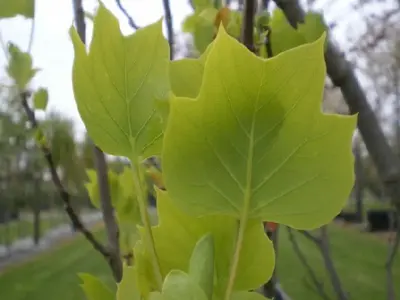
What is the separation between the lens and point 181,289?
155mm

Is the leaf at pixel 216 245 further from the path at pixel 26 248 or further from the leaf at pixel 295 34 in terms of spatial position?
the path at pixel 26 248

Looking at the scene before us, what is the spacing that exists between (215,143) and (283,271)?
5028mm

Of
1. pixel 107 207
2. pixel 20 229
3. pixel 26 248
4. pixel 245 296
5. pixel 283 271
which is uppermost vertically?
pixel 245 296

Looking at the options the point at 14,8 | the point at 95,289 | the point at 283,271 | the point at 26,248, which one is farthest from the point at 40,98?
the point at 26,248

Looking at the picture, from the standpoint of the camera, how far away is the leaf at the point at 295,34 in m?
0.34

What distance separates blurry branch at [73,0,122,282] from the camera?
454 mm

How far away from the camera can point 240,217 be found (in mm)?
177

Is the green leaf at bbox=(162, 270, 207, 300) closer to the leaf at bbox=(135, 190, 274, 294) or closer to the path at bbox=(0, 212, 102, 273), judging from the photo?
the leaf at bbox=(135, 190, 274, 294)

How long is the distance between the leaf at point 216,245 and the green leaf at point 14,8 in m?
0.17

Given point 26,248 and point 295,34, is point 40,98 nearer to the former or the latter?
point 295,34

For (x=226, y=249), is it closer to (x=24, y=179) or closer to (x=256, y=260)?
(x=256, y=260)

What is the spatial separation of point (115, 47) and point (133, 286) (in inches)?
3.2

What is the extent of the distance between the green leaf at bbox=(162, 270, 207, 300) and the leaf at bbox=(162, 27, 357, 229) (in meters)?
0.02

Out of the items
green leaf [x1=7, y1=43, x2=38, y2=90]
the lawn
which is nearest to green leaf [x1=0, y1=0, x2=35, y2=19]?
green leaf [x1=7, y1=43, x2=38, y2=90]
